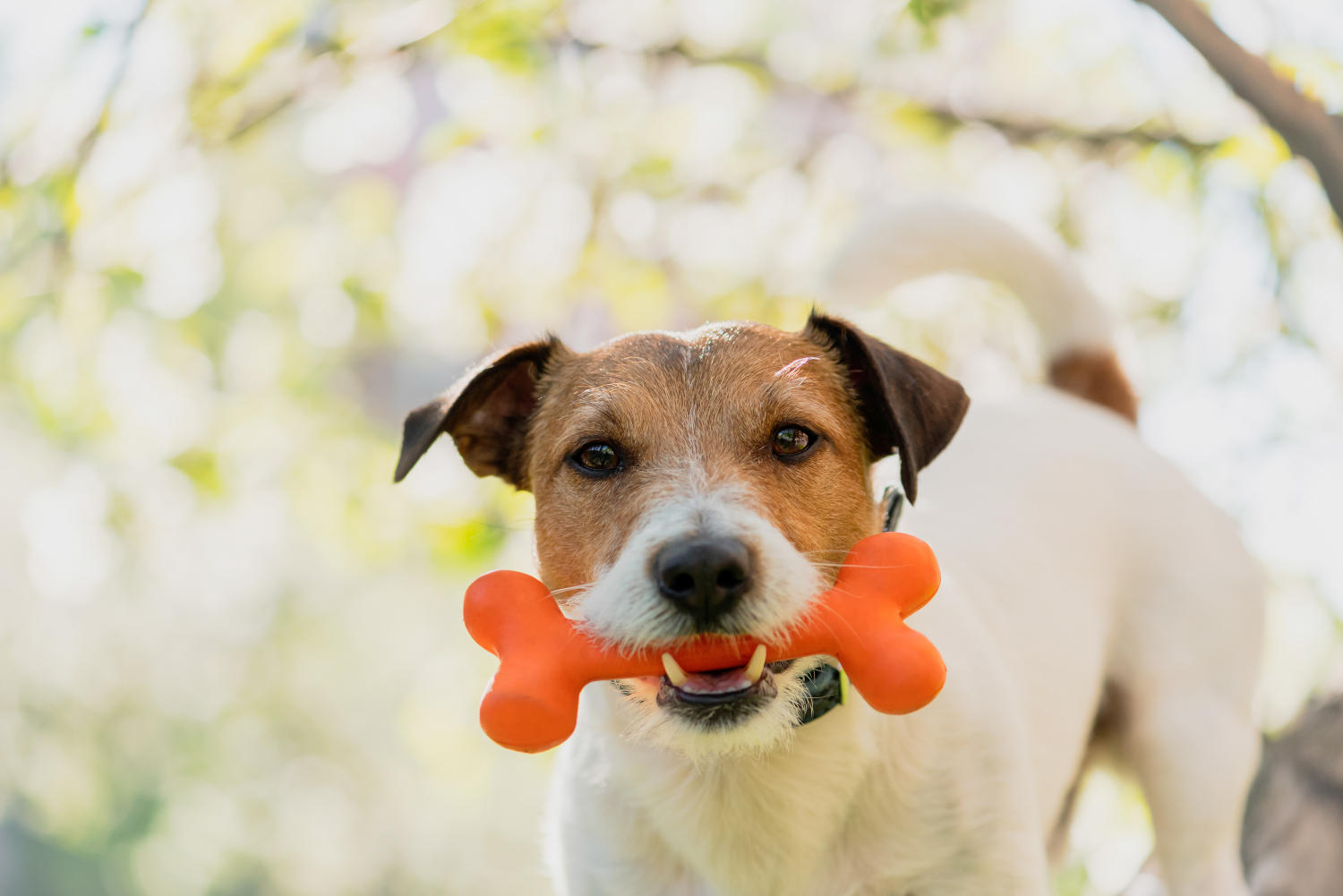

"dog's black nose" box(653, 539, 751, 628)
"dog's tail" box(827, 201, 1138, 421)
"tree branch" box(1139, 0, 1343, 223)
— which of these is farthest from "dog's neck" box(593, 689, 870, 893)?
"dog's tail" box(827, 201, 1138, 421)

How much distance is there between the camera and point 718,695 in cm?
222

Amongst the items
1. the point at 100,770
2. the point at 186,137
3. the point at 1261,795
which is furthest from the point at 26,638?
the point at 1261,795

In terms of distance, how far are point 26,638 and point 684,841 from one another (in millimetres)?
18261

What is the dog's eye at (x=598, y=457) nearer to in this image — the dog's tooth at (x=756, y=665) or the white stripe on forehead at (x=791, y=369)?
the white stripe on forehead at (x=791, y=369)

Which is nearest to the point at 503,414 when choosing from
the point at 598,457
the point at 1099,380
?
the point at 598,457

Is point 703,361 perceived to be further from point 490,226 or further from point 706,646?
point 490,226

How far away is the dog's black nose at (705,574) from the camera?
207 centimetres

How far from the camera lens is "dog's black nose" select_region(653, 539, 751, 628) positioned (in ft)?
6.80

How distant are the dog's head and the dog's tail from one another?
0.96m

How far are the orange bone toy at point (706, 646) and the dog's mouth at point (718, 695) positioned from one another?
27mm

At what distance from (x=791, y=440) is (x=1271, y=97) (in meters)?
1.30

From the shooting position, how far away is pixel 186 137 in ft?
16.2

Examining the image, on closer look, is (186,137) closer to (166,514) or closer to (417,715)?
(166,514)

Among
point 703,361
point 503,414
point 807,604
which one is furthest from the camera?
point 503,414
